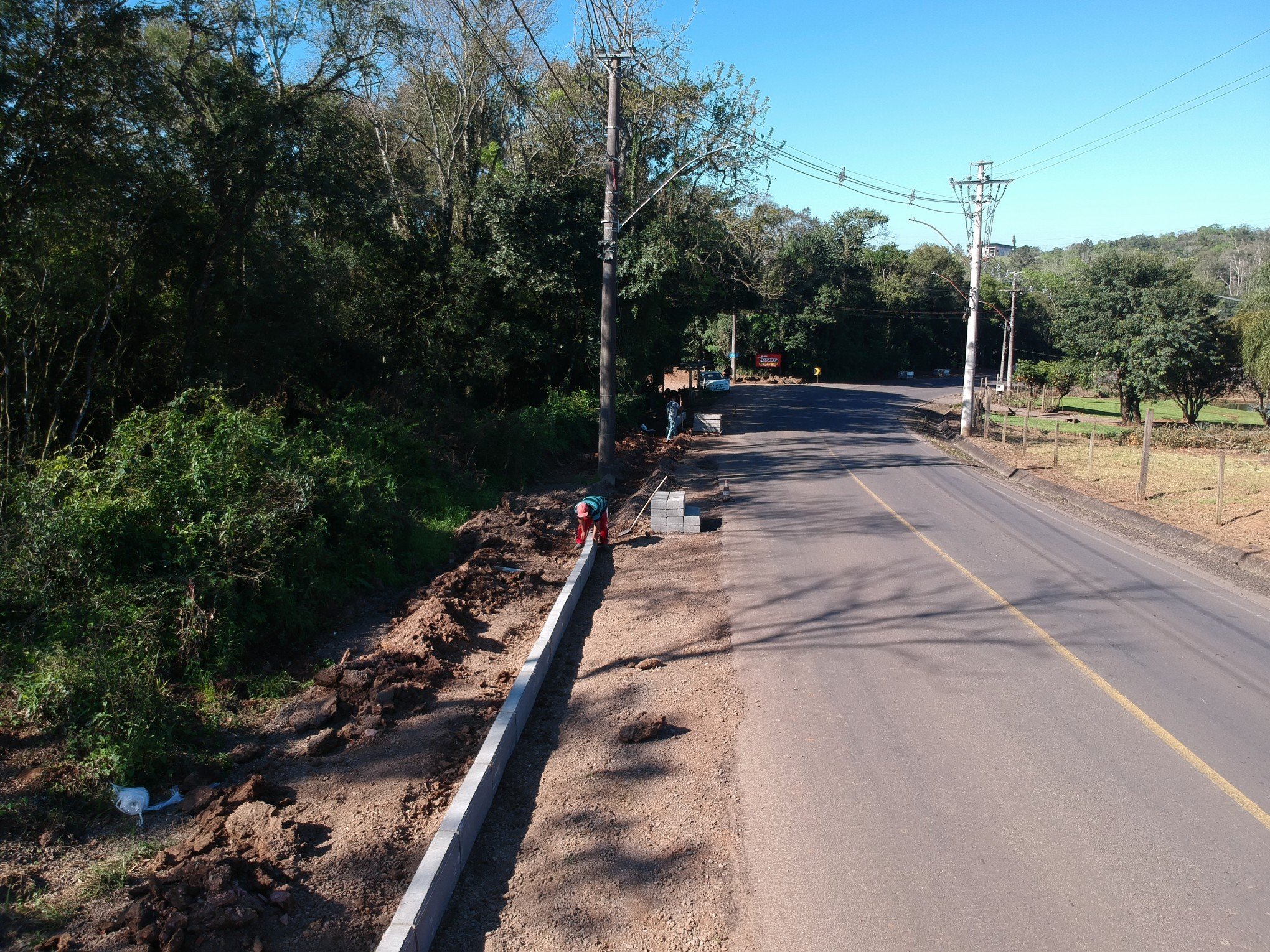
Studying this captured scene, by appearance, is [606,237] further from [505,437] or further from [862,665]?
[862,665]

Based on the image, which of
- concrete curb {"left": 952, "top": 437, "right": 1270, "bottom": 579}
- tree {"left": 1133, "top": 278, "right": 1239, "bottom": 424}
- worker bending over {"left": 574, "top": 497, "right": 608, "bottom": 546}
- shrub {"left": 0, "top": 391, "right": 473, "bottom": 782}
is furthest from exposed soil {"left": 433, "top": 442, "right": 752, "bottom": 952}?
tree {"left": 1133, "top": 278, "right": 1239, "bottom": 424}

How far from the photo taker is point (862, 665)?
26.2 ft

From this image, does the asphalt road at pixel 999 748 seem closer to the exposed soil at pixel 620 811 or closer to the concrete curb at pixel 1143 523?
the exposed soil at pixel 620 811

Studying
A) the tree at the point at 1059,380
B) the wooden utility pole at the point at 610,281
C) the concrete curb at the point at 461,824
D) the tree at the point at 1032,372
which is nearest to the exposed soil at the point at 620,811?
the concrete curb at the point at 461,824

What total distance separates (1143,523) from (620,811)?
44.9 ft

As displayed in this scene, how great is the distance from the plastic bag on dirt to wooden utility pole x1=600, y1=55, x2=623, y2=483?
13418 mm

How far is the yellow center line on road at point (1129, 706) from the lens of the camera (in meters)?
5.52

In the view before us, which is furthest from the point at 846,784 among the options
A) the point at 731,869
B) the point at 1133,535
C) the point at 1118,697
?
the point at 1133,535

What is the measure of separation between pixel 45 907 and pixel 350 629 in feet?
15.5

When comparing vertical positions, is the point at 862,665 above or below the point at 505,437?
below

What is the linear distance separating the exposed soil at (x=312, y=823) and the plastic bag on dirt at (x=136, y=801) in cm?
8

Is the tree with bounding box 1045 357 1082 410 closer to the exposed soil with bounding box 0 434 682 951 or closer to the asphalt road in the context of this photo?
the asphalt road

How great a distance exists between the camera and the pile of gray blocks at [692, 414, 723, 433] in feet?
104

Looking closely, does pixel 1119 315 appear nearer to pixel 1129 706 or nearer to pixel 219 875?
pixel 1129 706
